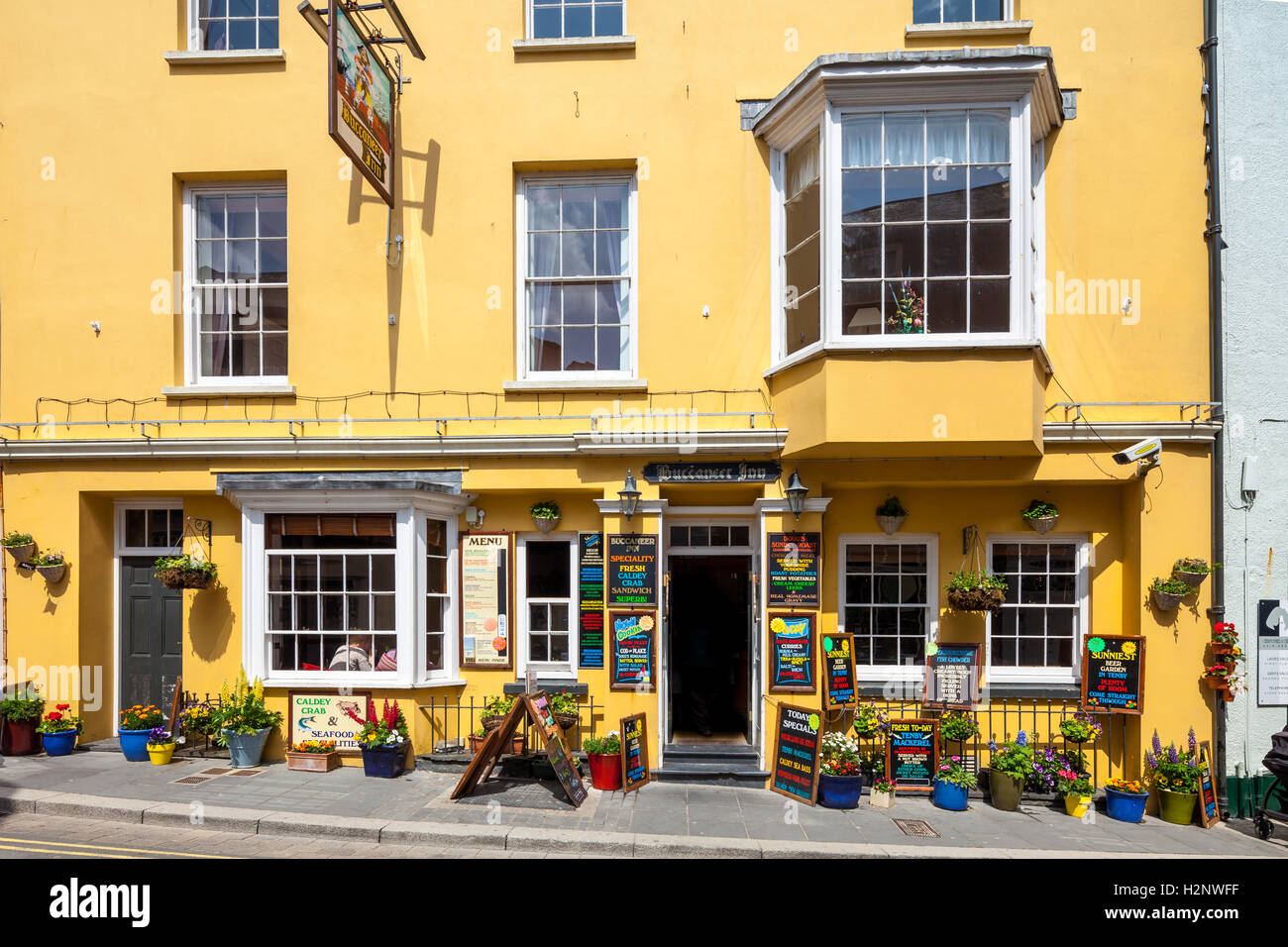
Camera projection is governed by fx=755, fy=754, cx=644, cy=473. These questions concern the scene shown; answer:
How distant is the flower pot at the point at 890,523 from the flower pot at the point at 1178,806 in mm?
3988

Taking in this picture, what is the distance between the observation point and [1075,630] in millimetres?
9273

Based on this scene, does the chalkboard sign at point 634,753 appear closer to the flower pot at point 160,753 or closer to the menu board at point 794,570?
the menu board at point 794,570

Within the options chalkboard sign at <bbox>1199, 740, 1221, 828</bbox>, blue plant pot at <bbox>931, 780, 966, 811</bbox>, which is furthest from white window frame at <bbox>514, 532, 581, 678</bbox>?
chalkboard sign at <bbox>1199, 740, 1221, 828</bbox>

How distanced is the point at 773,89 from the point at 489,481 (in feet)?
19.5

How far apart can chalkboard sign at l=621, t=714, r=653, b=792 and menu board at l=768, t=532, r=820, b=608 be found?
Answer: 6.88 feet

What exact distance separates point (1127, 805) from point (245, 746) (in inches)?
398

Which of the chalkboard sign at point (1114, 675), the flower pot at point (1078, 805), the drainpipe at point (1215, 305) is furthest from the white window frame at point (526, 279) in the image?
the flower pot at point (1078, 805)

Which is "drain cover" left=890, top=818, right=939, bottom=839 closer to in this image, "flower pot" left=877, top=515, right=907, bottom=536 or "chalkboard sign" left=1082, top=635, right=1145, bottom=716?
"chalkboard sign" left=1082, top=635, right=1145, bottom=716

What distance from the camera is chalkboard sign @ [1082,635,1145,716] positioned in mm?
8539

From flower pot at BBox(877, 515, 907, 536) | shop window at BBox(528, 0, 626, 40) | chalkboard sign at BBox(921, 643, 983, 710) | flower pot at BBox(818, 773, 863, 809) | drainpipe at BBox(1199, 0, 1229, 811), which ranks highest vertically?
shop window at BBox(528, 0, 626, 40)

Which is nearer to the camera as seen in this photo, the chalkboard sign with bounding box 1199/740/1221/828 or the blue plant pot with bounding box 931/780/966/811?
the chalkboard sign with bounding box 1199/740/1221/828

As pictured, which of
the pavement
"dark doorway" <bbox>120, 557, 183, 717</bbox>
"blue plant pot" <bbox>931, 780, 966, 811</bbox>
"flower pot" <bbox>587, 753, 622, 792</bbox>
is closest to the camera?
the pavement

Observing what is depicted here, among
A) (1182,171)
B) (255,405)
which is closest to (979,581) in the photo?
(1182,171)

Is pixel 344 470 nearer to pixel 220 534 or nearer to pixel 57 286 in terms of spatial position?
pixel 220 534
